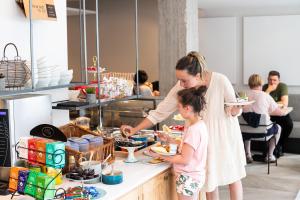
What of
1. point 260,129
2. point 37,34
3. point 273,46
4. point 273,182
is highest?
point 273,46

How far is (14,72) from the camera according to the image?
243 cm

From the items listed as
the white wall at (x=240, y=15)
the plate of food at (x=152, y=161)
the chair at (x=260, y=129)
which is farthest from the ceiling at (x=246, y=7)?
the plate of food at (x=152, y=161)

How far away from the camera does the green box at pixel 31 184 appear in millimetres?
2053

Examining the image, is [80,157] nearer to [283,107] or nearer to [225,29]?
[283,107]

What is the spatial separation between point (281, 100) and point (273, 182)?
1752 mm

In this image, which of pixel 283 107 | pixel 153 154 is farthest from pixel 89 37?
pixel 153 154

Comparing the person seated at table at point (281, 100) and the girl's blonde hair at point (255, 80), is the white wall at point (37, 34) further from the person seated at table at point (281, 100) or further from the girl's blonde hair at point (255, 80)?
the person seated at table at point (281, 100)

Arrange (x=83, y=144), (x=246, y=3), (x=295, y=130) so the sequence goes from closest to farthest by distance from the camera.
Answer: (x=83, y=144)
(x=295, y=130)
(x=246, y=3)

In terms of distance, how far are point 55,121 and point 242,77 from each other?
15.9 ft

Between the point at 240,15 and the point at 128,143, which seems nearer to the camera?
the point at 128,143

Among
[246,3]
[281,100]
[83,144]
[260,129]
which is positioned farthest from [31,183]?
[246,3]

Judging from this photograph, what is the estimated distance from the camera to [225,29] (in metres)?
7.54

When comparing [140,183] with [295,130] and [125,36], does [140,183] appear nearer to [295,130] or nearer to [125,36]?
[295,130]

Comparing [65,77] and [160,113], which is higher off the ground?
[65,77]
